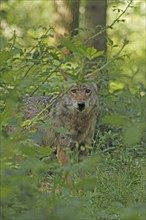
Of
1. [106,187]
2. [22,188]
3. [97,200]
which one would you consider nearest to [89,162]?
[22,188]

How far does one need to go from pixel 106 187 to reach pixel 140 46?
17687mm

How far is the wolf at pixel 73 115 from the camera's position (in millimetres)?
9367

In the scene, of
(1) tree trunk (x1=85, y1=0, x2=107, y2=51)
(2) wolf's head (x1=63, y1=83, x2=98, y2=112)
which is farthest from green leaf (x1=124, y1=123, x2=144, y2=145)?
(1) tree trunk (x1=85, y1=0, x2=107, y2=51)

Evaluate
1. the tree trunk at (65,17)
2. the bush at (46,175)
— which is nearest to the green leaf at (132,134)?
the bush at (46,175)

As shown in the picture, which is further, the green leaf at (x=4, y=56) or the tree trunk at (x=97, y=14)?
the tree trunk at (x=97, y=14)

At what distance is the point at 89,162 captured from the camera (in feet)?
14.7

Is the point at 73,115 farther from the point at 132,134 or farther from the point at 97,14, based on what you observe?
the point at 132,134

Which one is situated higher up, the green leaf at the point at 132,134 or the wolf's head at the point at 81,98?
the wolf's head at the point at 81,98

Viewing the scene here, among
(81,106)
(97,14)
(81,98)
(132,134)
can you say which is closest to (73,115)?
(81,106)

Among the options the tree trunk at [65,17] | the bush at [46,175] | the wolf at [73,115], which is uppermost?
the tree trunk at [65,17]

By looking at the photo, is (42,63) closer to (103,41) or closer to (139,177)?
(139,177)

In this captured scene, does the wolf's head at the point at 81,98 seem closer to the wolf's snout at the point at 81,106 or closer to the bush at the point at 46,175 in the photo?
the wolf's snout at the point at 81,106

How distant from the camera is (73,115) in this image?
972cm

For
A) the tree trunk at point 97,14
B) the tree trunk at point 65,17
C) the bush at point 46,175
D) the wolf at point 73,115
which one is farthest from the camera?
the tree trunk at point 97,14
